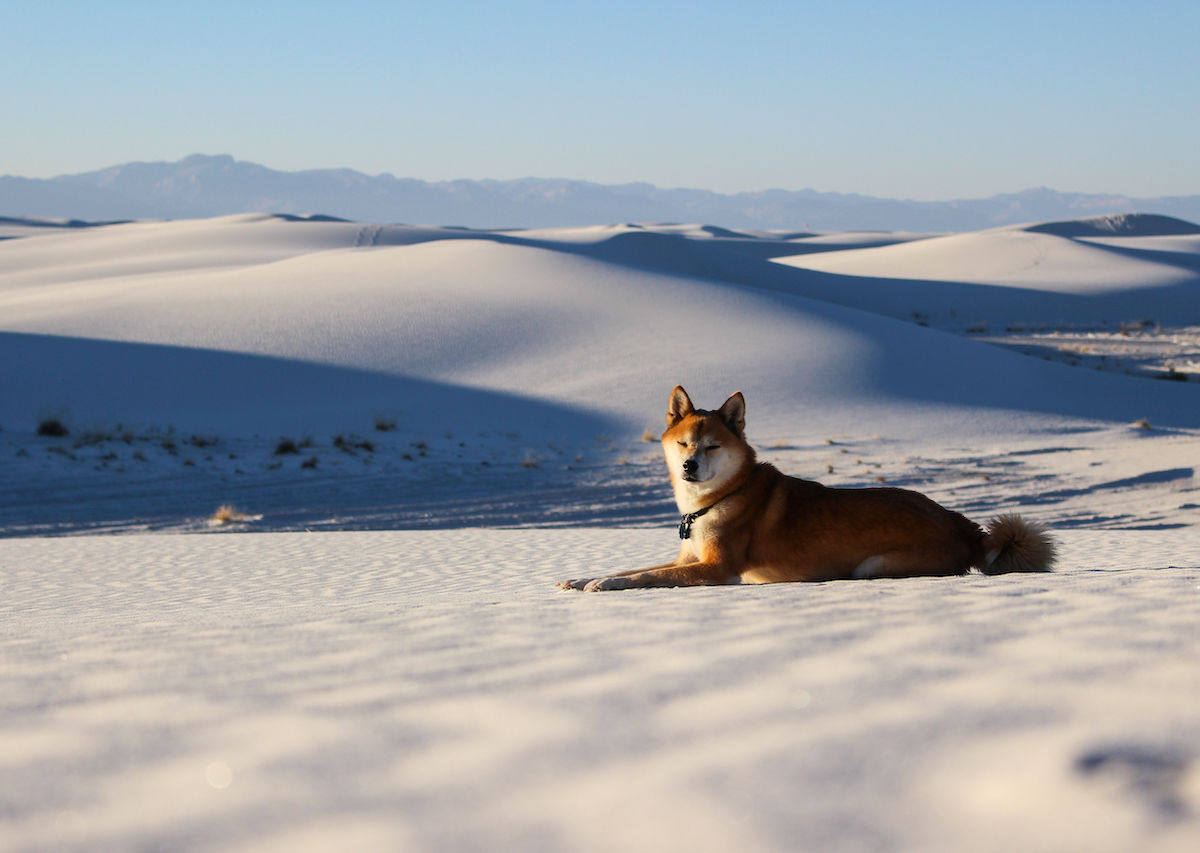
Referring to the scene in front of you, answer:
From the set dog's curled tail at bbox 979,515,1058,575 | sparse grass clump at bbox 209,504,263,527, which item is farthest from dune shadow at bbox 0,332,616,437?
dog's curled tail at bbox 979,515,1058,575

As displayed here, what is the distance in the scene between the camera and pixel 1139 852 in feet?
5.14

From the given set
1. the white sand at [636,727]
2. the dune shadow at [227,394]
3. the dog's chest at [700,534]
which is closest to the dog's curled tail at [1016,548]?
the white sand at [636,727]

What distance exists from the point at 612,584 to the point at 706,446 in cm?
73

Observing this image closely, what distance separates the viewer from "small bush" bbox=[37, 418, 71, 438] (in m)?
15.5

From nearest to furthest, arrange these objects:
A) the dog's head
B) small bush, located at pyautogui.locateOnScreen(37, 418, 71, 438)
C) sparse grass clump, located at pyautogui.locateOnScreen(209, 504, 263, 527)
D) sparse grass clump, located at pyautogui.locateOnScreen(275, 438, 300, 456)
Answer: the dog's head
sparse grass clump, located at pyautogui.locateOnScreen(209, 504, 263, 527)
sparse grass clump, located at pyautogui.locateOnScreen(275, 438, 300, 456)
small bush, located at pyautogui.locateOnScreen(37, 418, 71, 438)

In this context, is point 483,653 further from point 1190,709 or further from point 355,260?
point 355,260

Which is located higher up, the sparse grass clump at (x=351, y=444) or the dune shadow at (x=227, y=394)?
the dune shadow at (x=227, y=394)

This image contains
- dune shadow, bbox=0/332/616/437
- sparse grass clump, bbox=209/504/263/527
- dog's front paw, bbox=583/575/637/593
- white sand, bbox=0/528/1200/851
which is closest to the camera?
white sand, bbox=0/528/1200/851

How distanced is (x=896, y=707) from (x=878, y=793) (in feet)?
1.40

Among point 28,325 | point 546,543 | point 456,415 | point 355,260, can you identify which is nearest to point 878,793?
point 546,543

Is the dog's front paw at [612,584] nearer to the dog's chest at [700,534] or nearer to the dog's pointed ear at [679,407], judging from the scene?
the dog's chest at [700,534]

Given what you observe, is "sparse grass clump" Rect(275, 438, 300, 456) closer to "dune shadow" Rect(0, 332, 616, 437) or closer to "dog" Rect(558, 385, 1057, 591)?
"dune shadow" Rect(0, 332, 616, 437)

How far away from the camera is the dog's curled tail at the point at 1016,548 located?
4438mm

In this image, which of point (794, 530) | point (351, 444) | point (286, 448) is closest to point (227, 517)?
point (286, 448)
